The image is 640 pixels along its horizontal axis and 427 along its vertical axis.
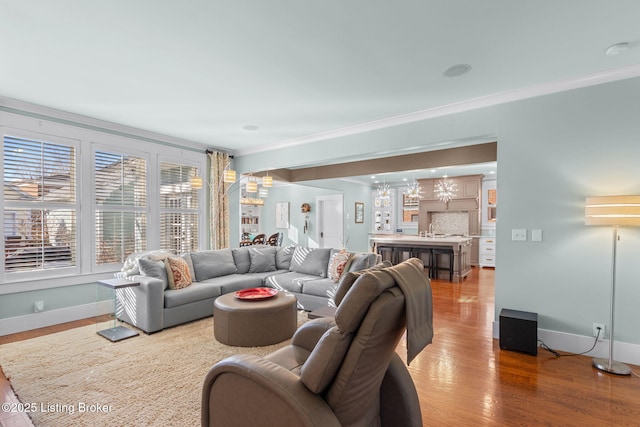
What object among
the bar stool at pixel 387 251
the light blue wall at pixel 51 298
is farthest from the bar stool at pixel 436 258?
the light blue wall at pixel 51 298

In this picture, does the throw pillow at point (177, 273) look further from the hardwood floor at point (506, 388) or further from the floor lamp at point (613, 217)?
the floor lamp at point (613, 217)

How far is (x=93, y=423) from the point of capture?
195 centimetres

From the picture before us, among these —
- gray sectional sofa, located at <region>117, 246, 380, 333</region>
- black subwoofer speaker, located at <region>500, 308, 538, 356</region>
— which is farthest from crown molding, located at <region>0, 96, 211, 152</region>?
black subwoofer speaker, located at <region>500, 308, 538, 356</region>

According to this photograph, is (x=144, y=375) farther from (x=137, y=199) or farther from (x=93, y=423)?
(x=137, y=199)

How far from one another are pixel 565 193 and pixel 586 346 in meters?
1.50

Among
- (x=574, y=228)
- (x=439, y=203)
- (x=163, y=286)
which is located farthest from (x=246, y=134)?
(x=439, y=203)

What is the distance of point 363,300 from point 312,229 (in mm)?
8763

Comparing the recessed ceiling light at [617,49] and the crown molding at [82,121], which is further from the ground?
the recessed ceiling light at [617,49]

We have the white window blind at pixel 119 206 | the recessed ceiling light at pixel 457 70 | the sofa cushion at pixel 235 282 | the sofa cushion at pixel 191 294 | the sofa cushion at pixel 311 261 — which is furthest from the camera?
the sofa cushion at pixel 311 261

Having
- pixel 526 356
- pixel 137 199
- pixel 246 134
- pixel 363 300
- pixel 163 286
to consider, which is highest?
pixel 246 134

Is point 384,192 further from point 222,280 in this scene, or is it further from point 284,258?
point 222,280

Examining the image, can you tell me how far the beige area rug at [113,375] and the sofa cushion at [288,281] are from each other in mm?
1176

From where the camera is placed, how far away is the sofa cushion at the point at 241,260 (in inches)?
195

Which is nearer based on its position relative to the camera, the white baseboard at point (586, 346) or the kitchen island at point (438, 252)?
the white baseboard at point (586, 346)
